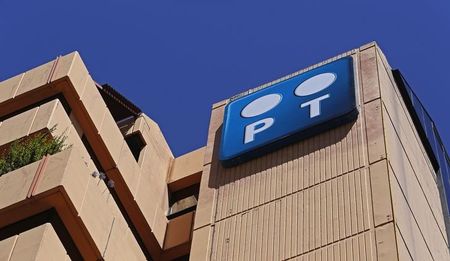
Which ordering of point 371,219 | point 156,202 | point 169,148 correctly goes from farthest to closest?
point 169,148
point 156,202
point 371,219

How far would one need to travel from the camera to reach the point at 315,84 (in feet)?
87.8

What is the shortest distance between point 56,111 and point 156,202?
4601 mm

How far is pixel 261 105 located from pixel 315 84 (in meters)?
1.70

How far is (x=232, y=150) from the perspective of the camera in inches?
1033

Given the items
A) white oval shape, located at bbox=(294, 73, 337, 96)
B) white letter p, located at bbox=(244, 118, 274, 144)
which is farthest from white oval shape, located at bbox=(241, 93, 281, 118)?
white oval shape, located at bbox=(294, 73, 337, 96)

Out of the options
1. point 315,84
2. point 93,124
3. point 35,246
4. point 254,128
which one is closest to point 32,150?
point 93,124

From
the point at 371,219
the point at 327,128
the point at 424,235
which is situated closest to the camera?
the point at 371,219

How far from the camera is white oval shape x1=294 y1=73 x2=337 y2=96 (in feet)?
86.7

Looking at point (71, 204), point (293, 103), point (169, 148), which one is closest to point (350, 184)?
point (293, 103)

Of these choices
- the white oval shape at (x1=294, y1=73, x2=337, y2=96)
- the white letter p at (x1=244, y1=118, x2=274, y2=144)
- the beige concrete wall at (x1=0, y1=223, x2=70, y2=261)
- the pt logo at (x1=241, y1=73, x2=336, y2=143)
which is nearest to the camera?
the beige concrete wall at (x1=0, y1=223, x2=70, y2=261)

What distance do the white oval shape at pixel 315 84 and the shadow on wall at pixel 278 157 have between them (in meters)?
2.01

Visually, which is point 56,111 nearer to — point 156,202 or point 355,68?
point 156,202

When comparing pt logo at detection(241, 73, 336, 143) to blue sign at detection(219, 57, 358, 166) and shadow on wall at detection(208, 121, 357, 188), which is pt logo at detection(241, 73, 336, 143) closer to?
blue sign at detection(219, 57, 358, 166)

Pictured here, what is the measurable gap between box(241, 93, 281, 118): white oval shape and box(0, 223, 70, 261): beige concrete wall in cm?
798
